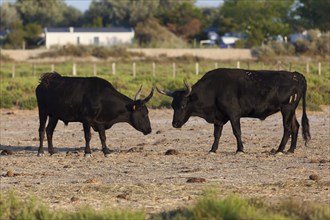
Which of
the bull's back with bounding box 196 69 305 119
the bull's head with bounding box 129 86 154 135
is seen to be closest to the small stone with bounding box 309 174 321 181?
the bull's back with bounding box 196 69 305 119

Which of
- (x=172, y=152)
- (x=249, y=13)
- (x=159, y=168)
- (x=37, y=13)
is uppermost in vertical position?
(x=159, y=168)

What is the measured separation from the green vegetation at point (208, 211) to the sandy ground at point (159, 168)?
0.97m

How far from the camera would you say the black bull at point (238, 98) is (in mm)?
21594

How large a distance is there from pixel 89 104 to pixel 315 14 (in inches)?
3293

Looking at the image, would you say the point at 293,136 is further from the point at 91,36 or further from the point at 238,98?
the point at 91,36

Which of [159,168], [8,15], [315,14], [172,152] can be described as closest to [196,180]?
[159,168]

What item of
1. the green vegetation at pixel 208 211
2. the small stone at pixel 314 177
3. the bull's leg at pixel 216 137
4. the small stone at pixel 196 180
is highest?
the green vegetation at pixel 208 211

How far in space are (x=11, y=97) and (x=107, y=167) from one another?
61.8 ft

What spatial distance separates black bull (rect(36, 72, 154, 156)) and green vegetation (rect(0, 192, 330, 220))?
28.4ft

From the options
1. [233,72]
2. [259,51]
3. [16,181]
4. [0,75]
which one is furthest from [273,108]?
[259,51]

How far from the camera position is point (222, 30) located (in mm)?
118062

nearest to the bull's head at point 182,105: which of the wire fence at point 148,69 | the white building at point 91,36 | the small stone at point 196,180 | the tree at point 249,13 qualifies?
the small stone at point 196,180

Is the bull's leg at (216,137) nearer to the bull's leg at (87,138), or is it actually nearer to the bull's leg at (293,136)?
the bull's leg at (293,136)

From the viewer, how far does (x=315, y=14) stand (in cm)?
10269
